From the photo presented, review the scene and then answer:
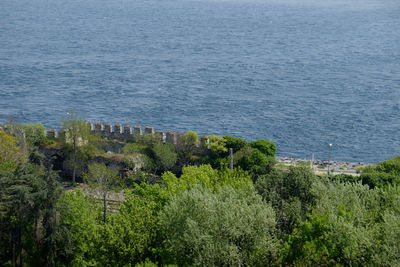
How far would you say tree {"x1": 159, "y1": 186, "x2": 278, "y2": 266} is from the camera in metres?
31.5

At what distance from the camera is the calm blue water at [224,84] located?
99812 mm

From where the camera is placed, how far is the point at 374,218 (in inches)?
1372

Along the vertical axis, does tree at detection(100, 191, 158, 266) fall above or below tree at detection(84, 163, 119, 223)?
above

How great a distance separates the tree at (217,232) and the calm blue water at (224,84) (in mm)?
57148

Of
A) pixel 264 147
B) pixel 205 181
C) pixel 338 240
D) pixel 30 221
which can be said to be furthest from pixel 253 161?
pixel 338 240

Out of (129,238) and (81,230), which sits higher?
(129,238)

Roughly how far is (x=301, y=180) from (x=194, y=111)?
68.2 meters

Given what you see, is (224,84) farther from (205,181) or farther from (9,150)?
(205,181)

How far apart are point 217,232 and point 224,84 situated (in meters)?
93.3

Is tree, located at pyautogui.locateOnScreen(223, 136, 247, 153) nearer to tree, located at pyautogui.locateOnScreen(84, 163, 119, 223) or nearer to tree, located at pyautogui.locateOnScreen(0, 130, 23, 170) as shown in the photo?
tree, located at pyautogui.locateOnScreen(84, 163, 119, 223)

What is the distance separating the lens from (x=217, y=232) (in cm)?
3253

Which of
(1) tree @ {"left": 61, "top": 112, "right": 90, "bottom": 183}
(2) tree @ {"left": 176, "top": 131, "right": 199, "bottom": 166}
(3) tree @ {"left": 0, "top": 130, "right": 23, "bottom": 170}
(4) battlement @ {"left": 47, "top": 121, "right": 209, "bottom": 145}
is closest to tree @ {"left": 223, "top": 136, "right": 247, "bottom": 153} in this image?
(2) tree @ {"left": 176, "top": 131, "right": 199, "bottom": 166}

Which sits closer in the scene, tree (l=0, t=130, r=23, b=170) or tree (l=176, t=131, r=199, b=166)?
tree (l=0, t=130, r=23, b=170)

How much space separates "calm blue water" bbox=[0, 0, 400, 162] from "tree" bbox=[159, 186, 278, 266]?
187 ft
